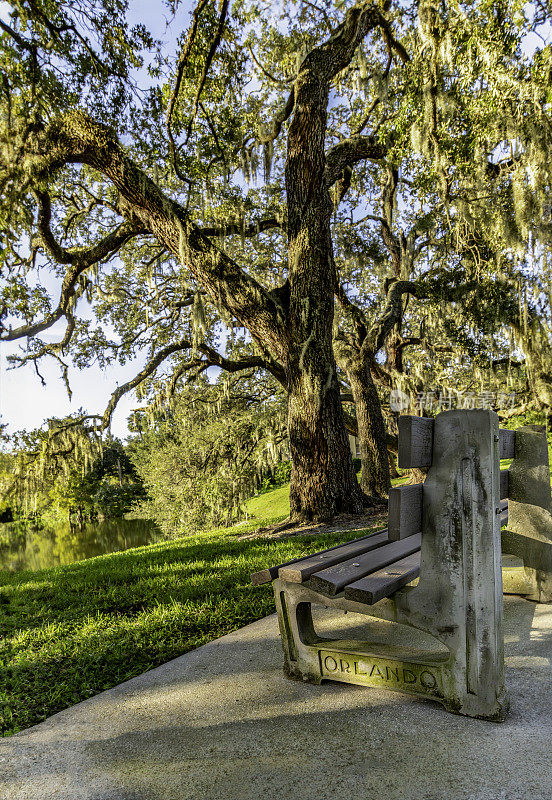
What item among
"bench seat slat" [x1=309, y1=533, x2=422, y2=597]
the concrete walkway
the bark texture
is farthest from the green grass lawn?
the bark texture

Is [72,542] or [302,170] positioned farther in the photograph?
[72,542]

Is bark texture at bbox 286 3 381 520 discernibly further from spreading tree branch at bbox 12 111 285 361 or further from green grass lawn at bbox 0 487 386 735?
green grass lawn at bbox 0 487 386 735

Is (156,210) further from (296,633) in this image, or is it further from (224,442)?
(224,442)

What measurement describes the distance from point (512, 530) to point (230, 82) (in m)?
8.37

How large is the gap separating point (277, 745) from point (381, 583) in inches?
28.2

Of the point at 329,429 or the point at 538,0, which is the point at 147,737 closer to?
the point at 329,429

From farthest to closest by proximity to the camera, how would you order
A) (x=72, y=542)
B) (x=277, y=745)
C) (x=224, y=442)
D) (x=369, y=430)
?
(x=72, y=542) → (x=224, y=442) → (x=369, y=430) → (x=277, y=745)

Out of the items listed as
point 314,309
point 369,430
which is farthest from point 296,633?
point 369,430

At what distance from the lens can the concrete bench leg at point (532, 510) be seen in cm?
303

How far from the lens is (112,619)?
3.64m

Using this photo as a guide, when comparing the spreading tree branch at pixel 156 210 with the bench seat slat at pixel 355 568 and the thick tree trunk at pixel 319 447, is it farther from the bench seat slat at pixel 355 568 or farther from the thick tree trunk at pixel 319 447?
the bench seat slat at pixel 355 568

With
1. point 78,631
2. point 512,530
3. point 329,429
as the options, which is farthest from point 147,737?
point 329,429

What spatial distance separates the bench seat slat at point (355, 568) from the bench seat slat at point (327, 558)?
1.2 inches

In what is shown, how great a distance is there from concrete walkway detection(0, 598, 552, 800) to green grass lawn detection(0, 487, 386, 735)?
28cm
